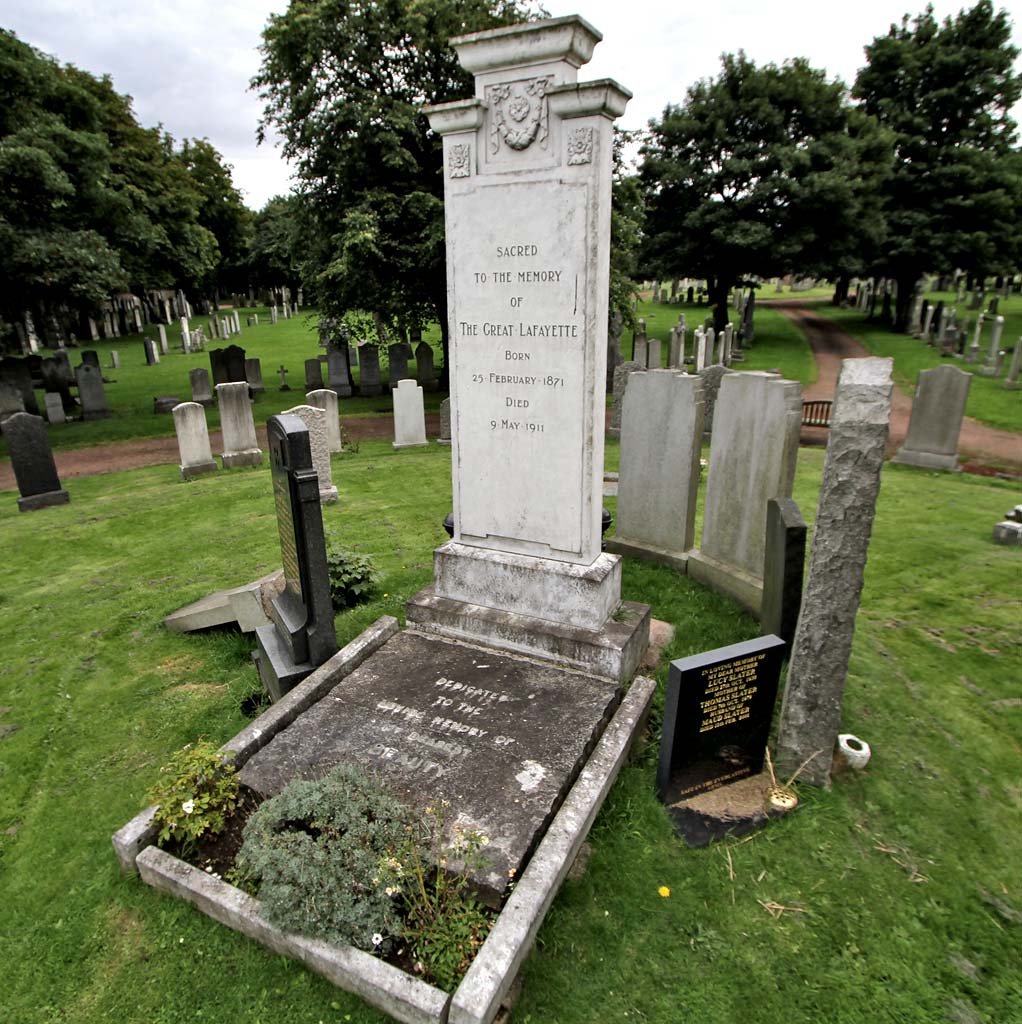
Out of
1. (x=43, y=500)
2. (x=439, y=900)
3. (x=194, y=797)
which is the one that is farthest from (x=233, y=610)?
(x=43, y=500)

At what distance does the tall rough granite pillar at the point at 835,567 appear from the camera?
3.43 m

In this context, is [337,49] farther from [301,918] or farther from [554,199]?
[301,918]

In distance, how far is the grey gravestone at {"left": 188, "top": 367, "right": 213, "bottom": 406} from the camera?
18547mm

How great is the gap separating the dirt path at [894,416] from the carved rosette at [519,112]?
7.98 feet

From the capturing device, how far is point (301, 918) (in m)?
2.87

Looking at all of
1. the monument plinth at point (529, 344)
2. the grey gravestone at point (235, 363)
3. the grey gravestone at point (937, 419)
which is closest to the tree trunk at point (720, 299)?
the grey gravestone at point (937, 419)

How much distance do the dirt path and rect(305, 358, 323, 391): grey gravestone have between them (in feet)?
45.7

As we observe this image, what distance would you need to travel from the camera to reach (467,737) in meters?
4.03

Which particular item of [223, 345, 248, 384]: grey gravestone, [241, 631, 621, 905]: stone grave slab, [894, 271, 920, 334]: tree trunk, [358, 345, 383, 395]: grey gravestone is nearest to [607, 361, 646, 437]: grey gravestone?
[241, 631, 621, 905]: stone grave slab

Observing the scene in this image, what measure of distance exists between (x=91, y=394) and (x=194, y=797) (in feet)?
57.7

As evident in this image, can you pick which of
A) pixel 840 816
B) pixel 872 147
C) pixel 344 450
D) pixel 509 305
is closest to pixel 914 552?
pixel 840 816

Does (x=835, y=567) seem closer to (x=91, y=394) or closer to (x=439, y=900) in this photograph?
(x=439, y=900)

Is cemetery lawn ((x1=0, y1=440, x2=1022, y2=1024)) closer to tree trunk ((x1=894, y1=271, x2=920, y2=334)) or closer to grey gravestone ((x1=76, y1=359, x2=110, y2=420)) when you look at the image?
grey gravestone ((x1=76, y1=359, x2=110, y2=420))

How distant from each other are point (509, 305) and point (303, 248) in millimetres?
14191
